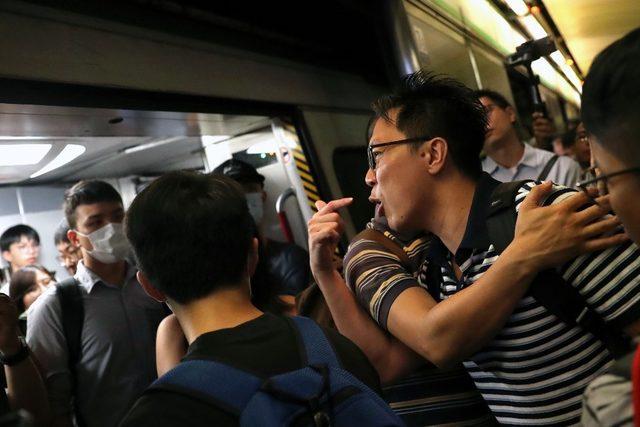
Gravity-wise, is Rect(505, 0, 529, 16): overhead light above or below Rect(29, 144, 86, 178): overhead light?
above

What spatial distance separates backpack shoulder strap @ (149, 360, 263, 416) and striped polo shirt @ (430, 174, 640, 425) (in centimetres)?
64

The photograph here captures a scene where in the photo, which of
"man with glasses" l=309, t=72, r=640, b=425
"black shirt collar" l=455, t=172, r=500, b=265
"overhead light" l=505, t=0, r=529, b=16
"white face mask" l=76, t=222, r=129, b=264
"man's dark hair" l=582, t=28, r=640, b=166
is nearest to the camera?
"man's dark hair" l=582, t=28, r=640, b=166

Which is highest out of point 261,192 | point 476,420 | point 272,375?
point 261,192

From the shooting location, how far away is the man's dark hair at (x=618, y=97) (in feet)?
2.59

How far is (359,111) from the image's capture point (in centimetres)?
507

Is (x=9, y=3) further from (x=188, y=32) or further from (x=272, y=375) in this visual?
(x=272, y=375)

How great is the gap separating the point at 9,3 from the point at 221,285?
5.90 ft

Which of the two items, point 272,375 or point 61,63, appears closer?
point 272,375

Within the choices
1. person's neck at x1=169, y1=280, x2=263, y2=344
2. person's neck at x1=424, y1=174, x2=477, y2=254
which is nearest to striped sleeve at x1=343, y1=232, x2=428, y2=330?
person's neck at x1=424, y1=174, x2=477, y2=254

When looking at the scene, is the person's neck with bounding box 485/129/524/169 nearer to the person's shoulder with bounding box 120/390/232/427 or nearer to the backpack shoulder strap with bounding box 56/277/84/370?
the backpack shoulder strap with bounding box 56/277/84/370

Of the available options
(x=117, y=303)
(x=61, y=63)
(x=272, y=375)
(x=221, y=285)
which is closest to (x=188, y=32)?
(x=61, y=63)

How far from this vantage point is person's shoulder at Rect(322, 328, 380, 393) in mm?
1179

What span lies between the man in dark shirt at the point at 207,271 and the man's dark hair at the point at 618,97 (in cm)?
67

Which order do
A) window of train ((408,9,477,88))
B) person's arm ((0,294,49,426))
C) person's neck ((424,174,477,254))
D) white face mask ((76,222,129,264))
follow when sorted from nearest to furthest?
person's neck ((424,174,477,254))
person's arm ((0,294,49,426))
white face mask ((76,222,129,264))
window of train ((408,9,477,88))
